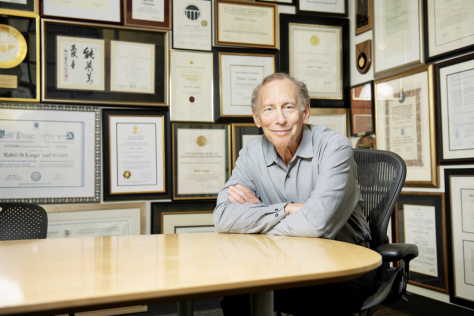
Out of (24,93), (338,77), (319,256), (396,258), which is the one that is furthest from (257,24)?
(319,256)

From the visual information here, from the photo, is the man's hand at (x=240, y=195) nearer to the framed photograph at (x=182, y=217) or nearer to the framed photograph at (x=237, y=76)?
the framed photograph at (x=182, y=217)

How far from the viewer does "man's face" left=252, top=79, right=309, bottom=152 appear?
184 centimetres

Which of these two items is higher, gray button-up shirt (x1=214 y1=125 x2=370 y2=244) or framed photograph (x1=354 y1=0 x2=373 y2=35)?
framed photograph (x1=354 y1=0 x2=373 y2=35)

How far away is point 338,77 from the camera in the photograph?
3.38 metres

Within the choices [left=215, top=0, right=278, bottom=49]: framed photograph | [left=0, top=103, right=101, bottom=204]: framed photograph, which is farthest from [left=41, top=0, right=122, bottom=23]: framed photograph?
[left=215, top=0, right=278, bottom=49]: framed photograph

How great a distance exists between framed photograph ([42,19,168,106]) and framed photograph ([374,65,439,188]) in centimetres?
156

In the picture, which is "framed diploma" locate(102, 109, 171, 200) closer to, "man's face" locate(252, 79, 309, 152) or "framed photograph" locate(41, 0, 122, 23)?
"framed photograph" locate(41, 0, 122, 23)

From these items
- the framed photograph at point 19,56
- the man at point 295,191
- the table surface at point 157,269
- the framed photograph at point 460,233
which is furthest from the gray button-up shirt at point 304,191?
the framed photograph at point 19,56

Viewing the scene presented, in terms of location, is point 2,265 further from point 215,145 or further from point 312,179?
point 215,145

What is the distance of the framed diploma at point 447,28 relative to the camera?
234cm

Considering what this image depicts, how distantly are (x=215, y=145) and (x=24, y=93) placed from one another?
4.27 feet

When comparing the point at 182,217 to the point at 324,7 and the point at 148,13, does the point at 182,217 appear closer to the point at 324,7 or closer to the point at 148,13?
the point at 148,13

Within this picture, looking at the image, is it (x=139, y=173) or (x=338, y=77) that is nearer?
(x=139, y=173)

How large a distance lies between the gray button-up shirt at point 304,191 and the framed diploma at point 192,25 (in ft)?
4.37
